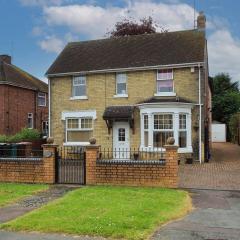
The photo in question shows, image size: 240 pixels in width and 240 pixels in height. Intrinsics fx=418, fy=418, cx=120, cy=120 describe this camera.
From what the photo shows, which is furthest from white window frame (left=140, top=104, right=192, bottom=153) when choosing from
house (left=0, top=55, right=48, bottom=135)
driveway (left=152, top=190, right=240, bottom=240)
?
house (left=0, top=55, right=48, bottom=135)

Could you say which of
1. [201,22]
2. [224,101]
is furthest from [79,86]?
[224,101]

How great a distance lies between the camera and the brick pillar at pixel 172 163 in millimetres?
13406

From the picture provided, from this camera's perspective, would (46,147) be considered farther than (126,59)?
No

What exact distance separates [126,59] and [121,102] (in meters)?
2.70

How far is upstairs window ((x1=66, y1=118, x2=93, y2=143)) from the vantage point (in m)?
25.4

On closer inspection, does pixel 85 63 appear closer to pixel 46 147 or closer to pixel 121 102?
pixel 121 102

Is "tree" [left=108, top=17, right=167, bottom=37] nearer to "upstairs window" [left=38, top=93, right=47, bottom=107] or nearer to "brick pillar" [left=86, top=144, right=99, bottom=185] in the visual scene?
"upstairs window" [left=38, top=93, right=47, bottom=107]

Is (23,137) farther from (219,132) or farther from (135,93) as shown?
(219,132)

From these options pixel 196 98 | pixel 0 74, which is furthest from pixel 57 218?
pixel 0 74

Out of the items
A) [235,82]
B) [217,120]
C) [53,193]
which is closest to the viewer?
[53,193]

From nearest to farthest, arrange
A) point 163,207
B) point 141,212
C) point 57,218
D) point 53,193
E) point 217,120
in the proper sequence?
1. point 57,218
2. point 141,212
3. point 163,207
4. point 53,193
5. point 217,120

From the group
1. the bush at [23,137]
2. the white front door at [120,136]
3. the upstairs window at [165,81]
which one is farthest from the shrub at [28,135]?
the upstairs window at [165,81]

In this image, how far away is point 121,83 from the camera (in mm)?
24969

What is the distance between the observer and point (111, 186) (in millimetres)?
13883
